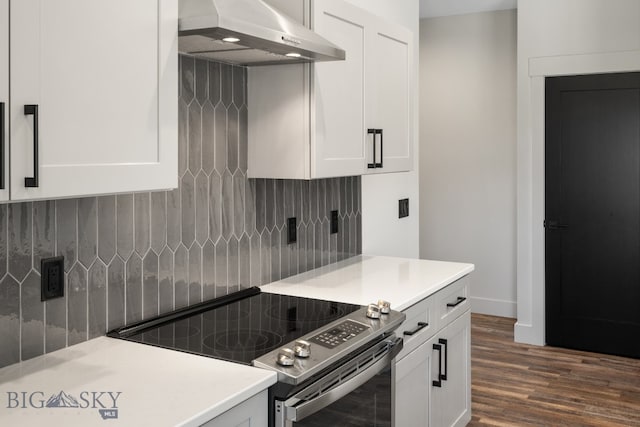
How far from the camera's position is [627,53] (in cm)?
440

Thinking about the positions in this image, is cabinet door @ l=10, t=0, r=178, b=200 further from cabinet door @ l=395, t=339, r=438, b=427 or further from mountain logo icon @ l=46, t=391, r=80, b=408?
cabinet door @ l=395, t=339, r=438, b=427

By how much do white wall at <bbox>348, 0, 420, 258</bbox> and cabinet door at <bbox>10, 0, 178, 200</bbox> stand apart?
1910 mm

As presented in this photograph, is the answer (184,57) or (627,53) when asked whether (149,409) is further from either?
(627,53)

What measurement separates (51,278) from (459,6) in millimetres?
4482

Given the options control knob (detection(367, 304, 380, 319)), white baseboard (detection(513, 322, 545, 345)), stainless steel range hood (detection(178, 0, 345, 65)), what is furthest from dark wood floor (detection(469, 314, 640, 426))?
stainless steel range hood (detection(178, 0, 345, 65))

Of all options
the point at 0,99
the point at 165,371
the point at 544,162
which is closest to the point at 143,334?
the point at 165,371

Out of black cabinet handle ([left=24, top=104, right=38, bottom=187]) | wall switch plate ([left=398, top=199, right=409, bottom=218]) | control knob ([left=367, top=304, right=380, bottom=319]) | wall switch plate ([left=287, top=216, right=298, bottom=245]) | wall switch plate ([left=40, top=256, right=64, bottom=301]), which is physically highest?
black cabinet handle ([left=24, top=104, right=38, bottom=187])

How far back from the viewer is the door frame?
15.4 ft

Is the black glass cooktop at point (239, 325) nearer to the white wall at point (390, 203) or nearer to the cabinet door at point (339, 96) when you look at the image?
the cabinet door at point (339, 96)

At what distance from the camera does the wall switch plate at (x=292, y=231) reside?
286 centimetres

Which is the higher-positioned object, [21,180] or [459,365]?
[21,180]

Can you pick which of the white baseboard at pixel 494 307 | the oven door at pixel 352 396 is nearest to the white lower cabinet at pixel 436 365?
the oven door at pixel 352 396

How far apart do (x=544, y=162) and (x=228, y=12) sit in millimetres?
3442

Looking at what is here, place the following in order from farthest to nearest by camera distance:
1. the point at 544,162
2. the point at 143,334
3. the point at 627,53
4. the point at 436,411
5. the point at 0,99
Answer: the point at 544,162 → the point at 627,53 → the point at 436,411 → the point at 143,334 → the point at 0,99
